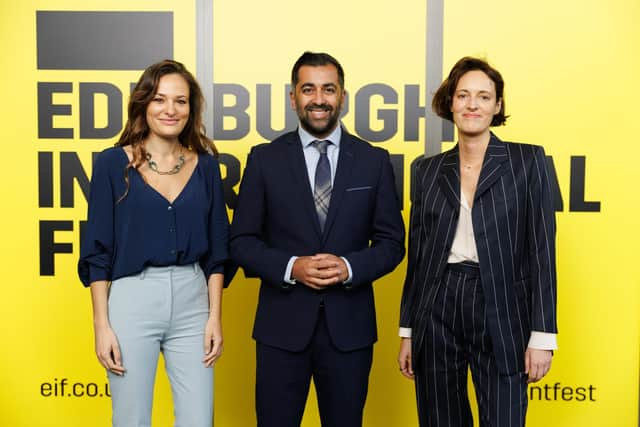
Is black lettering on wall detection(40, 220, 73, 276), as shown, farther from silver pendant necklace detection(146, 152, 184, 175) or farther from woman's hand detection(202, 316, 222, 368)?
woman's hand detection(202, 316, 222, 368)

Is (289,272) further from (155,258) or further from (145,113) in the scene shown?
(145,113)

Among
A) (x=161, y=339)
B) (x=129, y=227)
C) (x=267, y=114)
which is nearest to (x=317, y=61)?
(x=129, y=227)

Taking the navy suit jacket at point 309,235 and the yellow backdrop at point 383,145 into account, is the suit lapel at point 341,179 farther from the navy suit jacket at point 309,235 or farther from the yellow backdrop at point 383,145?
the yellow backdrop at point 383,145

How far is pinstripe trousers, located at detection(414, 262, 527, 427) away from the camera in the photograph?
208 cm

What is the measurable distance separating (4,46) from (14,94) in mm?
230

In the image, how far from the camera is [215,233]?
223cm

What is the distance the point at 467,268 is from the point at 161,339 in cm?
98

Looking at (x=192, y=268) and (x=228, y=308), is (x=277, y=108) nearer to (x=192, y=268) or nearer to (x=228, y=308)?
(x=228, y=308)

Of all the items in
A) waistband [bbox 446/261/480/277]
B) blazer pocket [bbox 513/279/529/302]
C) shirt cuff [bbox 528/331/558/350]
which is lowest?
shirt cuff [bbox 528/331/558/350]

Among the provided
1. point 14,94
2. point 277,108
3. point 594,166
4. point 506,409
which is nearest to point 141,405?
point 506,409

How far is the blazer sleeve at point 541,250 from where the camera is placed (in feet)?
6.77

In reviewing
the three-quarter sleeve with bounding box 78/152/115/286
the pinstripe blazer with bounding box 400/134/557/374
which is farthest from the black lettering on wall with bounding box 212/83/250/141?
the pinstripe blazer with bounding box 400/134/557/374

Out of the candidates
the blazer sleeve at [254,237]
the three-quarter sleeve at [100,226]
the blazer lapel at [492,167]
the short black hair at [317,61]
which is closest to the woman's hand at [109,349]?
the three-quarter sleeve at [100,226]

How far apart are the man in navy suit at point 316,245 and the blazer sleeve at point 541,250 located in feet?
1.51
